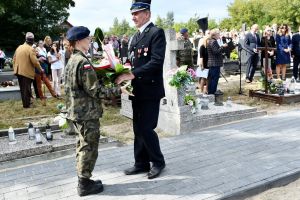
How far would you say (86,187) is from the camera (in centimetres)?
410

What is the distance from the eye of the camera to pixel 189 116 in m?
7.01

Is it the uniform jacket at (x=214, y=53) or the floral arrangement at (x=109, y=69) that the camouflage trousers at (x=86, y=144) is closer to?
the floral arrangement at (x=109, y=69)

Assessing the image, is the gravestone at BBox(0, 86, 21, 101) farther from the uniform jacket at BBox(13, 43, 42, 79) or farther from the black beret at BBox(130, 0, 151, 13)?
the black beret at BBox(130, 0, 151, 13)

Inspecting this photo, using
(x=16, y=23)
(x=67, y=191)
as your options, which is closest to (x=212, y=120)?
(x=67, y=191)

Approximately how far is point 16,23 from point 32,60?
81.0ft

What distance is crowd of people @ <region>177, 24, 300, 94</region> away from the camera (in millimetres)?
9430

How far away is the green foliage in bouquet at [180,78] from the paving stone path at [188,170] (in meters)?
0.98

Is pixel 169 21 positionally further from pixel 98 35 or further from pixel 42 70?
pixel 98 35

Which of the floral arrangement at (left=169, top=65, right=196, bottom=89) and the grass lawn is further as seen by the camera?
the grass lawn

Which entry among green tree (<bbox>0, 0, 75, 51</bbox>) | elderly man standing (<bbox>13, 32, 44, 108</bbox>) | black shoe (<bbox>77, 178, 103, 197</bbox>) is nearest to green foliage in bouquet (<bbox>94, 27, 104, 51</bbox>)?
black shoe (<bbox>77, 178, 103, 197</bbox>)

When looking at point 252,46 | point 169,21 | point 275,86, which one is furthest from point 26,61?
point 169,21

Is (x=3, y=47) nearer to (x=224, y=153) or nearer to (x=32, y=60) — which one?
(x=32, y=60)

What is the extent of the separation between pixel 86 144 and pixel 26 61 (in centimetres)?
640

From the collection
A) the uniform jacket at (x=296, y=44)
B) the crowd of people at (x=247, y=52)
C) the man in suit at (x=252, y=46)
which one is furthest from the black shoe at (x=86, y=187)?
the uniform jacket at (x=296, y=44)
